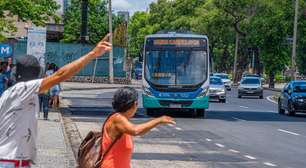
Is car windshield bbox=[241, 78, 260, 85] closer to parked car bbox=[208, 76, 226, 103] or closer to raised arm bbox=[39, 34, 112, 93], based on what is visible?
parked car bbox=[208, 76, 226, 103]

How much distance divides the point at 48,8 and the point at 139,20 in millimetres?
120622

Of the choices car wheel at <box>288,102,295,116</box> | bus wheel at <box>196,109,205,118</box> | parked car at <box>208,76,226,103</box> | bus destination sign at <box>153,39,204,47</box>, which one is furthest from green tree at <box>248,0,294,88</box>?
bus destination sign at <box>153,39,204,47</box>

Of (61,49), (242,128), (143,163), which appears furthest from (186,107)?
(61,49)

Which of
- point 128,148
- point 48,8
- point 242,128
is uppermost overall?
point 48,8

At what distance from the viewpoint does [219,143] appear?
2055 cm

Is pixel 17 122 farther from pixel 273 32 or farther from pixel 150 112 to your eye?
pixel 273 32

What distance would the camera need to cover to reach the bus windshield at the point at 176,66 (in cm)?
3092

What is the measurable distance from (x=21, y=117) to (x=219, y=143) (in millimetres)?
14318

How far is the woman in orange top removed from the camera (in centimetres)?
666

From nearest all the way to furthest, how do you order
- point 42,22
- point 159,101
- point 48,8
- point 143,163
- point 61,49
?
point 143,163 → point 159,101 → point 42,22 → point 48,8 → point 61,49

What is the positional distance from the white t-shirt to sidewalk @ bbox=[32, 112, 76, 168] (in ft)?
21.7

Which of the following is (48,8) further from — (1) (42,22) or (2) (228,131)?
(2) (228,131)

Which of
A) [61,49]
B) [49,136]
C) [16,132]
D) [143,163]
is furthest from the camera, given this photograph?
[61,49]

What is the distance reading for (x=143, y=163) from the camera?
15531 mm
